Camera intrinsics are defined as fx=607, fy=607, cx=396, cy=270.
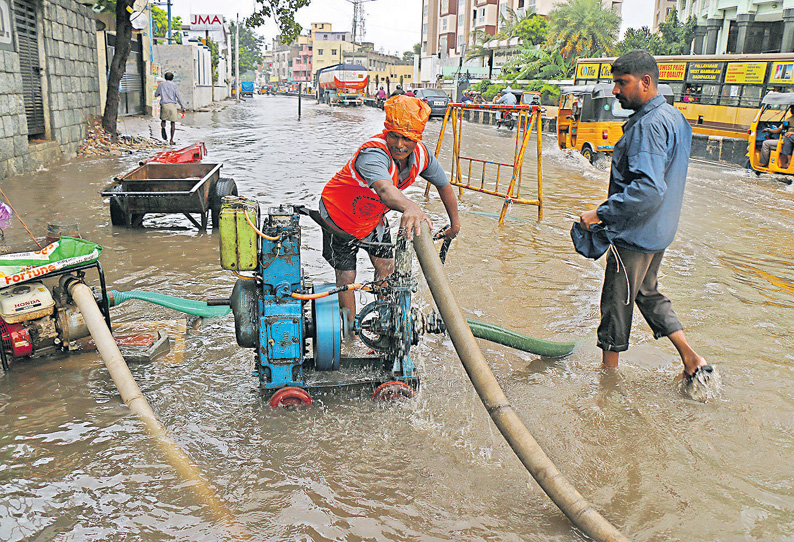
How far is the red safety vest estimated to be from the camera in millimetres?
3490

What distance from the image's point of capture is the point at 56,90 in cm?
1216

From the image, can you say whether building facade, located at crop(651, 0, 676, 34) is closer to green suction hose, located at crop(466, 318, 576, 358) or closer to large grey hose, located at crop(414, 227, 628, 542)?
green suction hose, located at crop(466, 318, 576, 358)

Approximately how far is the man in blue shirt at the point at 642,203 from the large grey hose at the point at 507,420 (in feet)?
3.52

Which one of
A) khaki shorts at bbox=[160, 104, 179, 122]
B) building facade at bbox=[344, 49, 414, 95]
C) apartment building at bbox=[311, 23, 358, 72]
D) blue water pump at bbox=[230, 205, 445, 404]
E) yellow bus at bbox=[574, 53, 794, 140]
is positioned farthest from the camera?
apartment building at bbox=[311, 23, 358, 72]

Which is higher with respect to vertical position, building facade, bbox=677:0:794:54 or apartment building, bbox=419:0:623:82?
apartment building, bbox=419:0:623:82

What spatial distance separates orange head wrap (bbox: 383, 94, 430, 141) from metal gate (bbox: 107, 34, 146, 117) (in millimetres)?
19457

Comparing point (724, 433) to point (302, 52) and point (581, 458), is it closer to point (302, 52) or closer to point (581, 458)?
point (581, 458)

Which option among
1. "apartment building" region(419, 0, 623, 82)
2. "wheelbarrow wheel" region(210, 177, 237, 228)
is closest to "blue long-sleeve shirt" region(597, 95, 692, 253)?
"wheelbarrow wheel" region(210, 177, 237, 228)

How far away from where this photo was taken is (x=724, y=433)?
131 inches

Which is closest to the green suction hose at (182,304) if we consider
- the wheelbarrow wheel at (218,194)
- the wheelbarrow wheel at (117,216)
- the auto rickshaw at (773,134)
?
the wheelbarrow wheel at (218,194)

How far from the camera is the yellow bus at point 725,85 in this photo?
16.3 meters

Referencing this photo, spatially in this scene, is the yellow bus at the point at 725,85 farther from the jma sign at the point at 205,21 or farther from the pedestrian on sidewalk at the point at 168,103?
the jma sign at the point at 205,21

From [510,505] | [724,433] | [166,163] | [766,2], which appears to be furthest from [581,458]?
[766,2]

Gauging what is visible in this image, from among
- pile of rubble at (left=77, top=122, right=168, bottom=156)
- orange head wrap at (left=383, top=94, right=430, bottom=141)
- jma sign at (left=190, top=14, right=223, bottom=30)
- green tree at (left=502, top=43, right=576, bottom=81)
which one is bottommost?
pile of rubble at (left=77, top=122, right=168, bottom=156)
